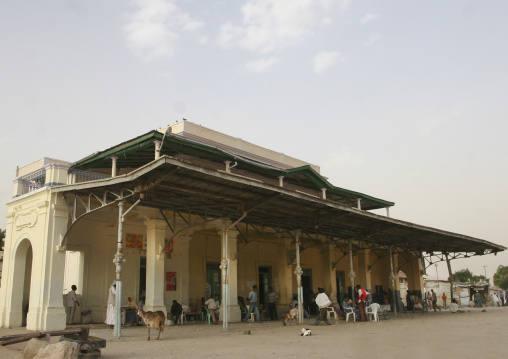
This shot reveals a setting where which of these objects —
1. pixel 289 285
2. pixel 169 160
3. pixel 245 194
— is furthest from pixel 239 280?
pixel 169 160

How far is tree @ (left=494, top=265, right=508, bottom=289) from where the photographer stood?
70188 millimetres

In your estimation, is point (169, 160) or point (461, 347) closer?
point (461, 347)

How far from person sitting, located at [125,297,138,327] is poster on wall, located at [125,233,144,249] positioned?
2.29 metres

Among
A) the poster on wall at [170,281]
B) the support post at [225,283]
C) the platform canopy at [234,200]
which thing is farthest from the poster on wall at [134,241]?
the support post at [225,283]

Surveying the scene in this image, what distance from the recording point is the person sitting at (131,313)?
649 inches

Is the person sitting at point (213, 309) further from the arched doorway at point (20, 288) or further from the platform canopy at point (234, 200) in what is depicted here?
the arched doorway at point (20, 288)

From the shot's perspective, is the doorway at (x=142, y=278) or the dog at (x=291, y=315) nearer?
the dog at (x=291, y=315)

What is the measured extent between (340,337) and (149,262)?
23.5ft

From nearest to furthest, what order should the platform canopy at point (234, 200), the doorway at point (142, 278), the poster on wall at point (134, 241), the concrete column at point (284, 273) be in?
1. the platform canopy at point (234, 200)
2. the poster on wall at point (134, 241)
3. the doorway at point (142, 278)
4. the concrete column at point (284, 273)

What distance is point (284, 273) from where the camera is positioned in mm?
22609

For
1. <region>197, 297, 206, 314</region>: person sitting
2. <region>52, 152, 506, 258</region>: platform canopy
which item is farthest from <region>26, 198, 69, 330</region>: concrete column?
<region>197, 297, 206, 314</region>: person sitting

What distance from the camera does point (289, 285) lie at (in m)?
22.5

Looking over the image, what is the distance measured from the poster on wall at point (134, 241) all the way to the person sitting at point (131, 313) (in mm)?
2291

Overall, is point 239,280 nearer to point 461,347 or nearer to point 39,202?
point 39,202
